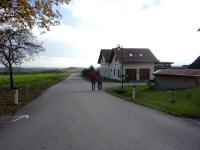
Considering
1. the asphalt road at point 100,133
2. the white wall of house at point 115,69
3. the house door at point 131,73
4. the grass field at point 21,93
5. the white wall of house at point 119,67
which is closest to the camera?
the asphalt road at point 100,133

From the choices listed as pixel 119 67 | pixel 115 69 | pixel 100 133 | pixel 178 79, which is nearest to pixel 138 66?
pixel 119 67

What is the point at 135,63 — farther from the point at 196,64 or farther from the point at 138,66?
the point at 196,64

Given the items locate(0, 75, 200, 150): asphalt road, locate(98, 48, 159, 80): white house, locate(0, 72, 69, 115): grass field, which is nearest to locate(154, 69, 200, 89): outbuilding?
locate(0, 72, 69, 115): grass field

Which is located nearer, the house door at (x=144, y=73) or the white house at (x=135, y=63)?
the white house at (x=135, y=63)

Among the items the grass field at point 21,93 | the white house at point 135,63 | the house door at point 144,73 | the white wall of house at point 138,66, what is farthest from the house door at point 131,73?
the grass field at point 21,93

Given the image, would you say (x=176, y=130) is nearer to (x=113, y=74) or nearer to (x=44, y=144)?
(x=44, y=144)

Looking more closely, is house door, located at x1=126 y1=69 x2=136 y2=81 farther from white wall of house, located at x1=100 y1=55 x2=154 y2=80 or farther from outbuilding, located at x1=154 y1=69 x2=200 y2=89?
outbuilding, located at x1=154 y1=69 x2=200 y2=89

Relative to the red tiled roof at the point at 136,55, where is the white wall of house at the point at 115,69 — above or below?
below

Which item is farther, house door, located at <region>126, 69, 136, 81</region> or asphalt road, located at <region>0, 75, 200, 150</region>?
house door, located at <region>126, 69, 136, 81</region>

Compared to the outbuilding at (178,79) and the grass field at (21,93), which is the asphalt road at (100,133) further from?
the outbuilding at (178,79)

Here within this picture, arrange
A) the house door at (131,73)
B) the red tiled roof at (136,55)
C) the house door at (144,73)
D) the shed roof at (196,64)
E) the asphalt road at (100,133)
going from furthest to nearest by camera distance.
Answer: the house door at (144,73), the house door at (131,73), the red tiled roof at (136,55), the shed roof at (196,64), the asphalt road at (100,133)

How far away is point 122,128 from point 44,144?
110 inches

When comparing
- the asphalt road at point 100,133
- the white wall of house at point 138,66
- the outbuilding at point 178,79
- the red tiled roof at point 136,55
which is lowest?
the asphalt road at point 100,133

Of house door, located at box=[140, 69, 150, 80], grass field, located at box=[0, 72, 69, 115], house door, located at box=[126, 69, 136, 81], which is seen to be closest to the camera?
grass field, located at box=[0, 72, 69, 115]
